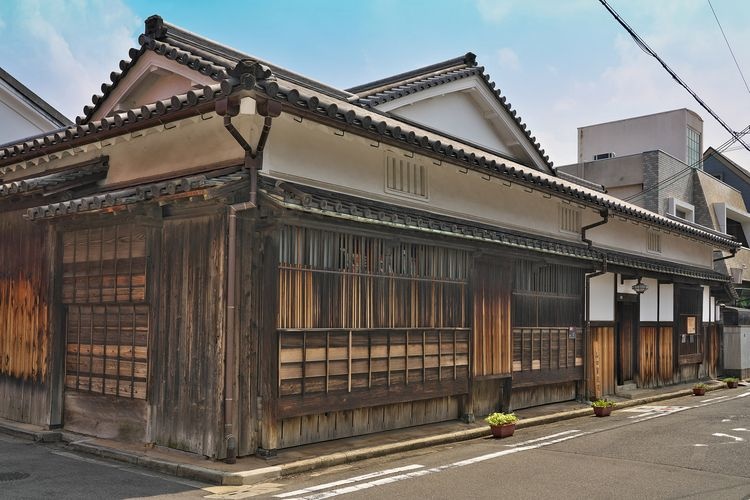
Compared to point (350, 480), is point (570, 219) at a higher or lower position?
higher

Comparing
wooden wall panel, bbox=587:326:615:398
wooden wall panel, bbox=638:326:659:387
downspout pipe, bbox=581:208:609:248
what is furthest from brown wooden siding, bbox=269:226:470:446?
wooden wall panel, bbox=638:326:659:387

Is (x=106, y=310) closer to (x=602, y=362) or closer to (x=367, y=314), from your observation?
(x=367, y=314)

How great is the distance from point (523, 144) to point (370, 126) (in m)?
9.79

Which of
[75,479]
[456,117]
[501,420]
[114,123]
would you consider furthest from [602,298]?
[75,479]

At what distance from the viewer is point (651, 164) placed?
33.4 metres

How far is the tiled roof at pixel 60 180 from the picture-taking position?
1101 cm

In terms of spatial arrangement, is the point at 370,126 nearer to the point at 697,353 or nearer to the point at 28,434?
the point at 28,434

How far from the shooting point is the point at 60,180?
11125 mm

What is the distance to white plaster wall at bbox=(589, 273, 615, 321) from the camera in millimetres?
18609

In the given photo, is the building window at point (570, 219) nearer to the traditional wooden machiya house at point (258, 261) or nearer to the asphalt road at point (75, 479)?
the traditional wooden machiya house at point (258, 261)

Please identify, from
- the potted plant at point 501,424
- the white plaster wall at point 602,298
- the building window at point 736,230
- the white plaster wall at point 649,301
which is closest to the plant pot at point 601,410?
the white plaster wall at point 602,298

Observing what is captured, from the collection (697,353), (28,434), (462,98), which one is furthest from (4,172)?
(697,353)

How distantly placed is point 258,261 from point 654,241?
17422 mm

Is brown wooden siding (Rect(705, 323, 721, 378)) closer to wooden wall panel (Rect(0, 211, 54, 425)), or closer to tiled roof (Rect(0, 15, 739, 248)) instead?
tiled roof (Rect(0, 15, 739, 248))
